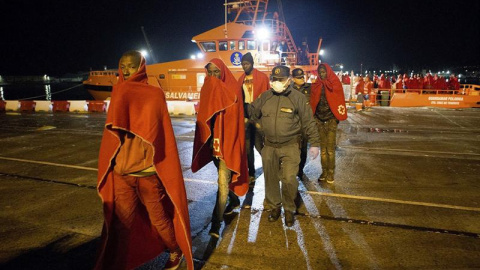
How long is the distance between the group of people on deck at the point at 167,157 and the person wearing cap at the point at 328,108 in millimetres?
1557

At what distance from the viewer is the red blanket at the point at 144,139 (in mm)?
2309

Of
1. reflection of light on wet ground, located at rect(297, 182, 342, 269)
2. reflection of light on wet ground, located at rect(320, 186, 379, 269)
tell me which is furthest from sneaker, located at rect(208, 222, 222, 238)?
reflection of light on wet ground, located at rect(320, 186, 379, 269)

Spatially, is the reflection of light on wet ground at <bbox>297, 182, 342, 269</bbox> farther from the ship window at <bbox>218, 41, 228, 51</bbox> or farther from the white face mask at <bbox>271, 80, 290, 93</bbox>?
the ship window at <bbox>218, 41, 228, 51</bbox>

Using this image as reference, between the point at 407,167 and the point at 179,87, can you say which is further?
the point at 179,87

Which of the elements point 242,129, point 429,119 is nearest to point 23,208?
point 242,129

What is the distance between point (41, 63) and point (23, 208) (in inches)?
5809

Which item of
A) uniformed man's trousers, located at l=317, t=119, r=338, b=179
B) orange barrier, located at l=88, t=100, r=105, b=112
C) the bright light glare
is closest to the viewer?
uniformed man's trousers, located at l=317, t=119, r=338, b=179

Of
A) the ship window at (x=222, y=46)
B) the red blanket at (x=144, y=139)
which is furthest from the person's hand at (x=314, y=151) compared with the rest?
the ship window at (x=222, y=46)

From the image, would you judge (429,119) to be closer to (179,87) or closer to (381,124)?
(381,124)

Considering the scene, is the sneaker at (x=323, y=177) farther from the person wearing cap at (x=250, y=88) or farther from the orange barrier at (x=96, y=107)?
the orange barrier at (x=96, y=107)

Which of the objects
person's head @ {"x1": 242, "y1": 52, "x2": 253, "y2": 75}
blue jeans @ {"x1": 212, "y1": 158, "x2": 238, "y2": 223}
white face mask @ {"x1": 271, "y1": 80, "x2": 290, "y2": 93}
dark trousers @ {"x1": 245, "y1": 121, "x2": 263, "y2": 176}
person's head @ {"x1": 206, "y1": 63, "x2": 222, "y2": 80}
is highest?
Answer: person's head @ {"x1": 242, "y1": 52, "x2": 253, "y2": 75}

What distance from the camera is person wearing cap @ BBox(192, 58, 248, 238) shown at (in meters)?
3.29

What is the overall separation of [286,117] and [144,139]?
72.2 inches

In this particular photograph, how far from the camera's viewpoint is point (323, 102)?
5.18m
